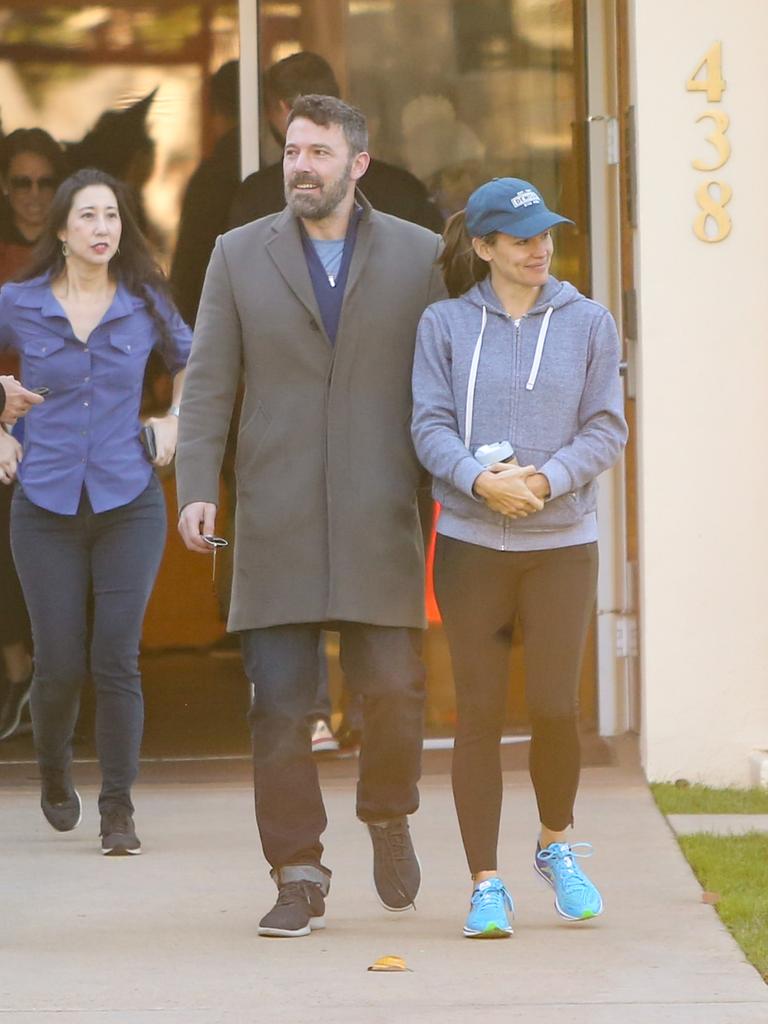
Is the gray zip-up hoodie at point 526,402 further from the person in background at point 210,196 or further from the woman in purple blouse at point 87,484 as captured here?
the person in background at point 210,196

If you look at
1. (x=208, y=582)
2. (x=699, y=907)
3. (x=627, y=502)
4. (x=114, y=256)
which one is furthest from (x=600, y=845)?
(x=208, y=582)

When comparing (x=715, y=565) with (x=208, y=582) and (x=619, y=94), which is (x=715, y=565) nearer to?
(x=619, y=94)

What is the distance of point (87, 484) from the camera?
6.16 m

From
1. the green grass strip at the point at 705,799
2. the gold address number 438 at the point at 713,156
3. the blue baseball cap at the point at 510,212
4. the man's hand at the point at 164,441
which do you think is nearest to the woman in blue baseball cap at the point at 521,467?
the blue baseball cap at the point at 510,212

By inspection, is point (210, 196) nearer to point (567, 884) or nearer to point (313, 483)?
point (313, 483)

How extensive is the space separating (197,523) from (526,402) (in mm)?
855

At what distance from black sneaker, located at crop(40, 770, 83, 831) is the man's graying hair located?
2238 millimetres

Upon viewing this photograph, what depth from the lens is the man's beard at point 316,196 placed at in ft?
16.8

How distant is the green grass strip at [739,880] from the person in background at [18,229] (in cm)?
285

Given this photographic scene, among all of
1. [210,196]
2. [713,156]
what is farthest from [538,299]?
[210,196]

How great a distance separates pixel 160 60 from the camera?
8047 mm

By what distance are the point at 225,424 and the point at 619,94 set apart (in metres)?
2.65

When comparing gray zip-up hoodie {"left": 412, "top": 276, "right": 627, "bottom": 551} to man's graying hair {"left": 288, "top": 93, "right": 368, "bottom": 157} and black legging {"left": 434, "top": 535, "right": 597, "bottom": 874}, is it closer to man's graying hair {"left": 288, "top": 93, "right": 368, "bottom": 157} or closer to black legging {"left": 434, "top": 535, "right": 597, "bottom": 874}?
black legging {"left": 434, "top": 535, "right": 597, "bottom": 874}

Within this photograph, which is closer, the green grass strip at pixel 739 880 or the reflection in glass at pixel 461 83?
the green grass strip at pixel 739 880
